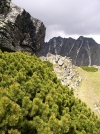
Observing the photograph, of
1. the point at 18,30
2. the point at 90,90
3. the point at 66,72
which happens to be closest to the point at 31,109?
the point at 18,30

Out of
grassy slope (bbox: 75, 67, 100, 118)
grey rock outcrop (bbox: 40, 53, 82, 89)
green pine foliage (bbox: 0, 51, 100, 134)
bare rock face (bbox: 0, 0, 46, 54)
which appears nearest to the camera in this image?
green pine foliage (bbox: 0, 51, 100, 134)

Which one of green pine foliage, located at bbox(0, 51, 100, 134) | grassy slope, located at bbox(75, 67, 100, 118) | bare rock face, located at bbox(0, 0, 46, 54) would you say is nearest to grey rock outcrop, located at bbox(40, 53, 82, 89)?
grassy slope, located at bbox(75, 67, 100, 118)

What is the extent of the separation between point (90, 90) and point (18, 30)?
19316 mm

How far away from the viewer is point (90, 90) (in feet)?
134

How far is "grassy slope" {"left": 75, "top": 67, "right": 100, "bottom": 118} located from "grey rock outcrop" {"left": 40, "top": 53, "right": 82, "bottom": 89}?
134 centimetres

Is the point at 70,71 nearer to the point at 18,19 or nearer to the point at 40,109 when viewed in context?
the point at 18,19

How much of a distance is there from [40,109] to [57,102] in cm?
171

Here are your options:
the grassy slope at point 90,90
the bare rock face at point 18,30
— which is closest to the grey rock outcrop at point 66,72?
the grassy slope at point 90,90

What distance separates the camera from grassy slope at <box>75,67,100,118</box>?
36.4m

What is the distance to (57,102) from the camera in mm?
9977

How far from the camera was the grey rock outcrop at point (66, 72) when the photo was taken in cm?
4212

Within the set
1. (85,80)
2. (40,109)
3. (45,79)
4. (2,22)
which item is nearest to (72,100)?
(45,79)

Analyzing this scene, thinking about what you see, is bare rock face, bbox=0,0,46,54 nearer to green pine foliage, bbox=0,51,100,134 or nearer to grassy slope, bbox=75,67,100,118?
grassy slope, bbox=75,67,100,118

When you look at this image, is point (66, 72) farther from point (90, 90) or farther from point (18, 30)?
point (18, 30)
